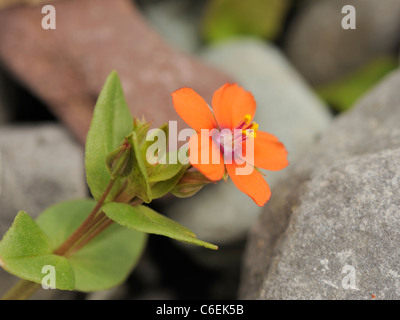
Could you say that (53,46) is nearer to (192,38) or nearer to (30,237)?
(192,38)

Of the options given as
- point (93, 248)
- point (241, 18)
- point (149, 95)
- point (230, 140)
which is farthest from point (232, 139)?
point (241, 18)

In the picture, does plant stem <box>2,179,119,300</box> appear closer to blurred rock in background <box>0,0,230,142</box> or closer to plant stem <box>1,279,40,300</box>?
plant stem <box>1,279,40,300</box>

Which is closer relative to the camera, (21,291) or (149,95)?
(21,291)

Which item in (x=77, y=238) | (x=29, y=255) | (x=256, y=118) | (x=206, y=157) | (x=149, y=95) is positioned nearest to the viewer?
(x=206, y=157)

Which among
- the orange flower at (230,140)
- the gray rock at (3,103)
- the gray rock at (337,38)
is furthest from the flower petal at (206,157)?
the gray rock at (337,38)

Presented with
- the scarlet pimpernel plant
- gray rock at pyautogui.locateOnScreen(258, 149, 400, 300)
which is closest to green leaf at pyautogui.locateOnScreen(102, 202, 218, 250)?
the scarlet pimpernel plant

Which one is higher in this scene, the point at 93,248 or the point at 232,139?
the point at 232,139

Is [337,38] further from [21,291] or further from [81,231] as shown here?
[21,291]
